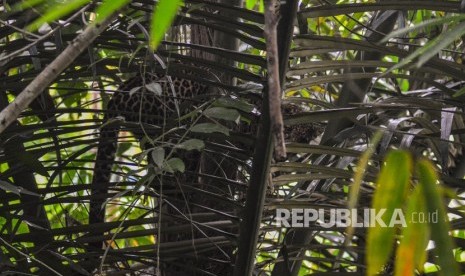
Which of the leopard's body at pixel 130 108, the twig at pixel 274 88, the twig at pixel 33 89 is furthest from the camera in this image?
the leopard's body at pixel 130 108

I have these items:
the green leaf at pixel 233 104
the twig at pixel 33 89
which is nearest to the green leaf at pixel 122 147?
the green leaf at pixel 233 104

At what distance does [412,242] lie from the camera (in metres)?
0.63

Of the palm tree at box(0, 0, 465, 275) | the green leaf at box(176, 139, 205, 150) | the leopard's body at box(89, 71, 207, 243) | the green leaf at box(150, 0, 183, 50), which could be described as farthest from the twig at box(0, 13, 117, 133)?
the leopard's body at box(89, 71, 207, 243)

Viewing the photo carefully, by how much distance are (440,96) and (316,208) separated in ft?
1.57

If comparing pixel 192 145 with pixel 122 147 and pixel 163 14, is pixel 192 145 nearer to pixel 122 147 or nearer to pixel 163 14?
pixel 163 14

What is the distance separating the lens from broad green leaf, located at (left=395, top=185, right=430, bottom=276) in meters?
0.62

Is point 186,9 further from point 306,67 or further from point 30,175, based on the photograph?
point 30,175

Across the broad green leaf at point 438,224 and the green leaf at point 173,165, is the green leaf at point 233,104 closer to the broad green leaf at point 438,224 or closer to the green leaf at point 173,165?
the green leaf at point 173,165

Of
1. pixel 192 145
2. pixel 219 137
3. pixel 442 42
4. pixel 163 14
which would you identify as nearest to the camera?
pixel 163 14

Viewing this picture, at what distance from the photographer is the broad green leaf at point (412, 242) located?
2.04 ft

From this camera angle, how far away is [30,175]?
150 cm

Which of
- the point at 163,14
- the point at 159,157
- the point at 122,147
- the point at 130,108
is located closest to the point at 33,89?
the point at 163,14

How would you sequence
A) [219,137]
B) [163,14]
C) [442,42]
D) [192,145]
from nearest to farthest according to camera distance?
[163,14] < [442,42] < [192,145] < [219,137]

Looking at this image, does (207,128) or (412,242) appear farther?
(207,128)
